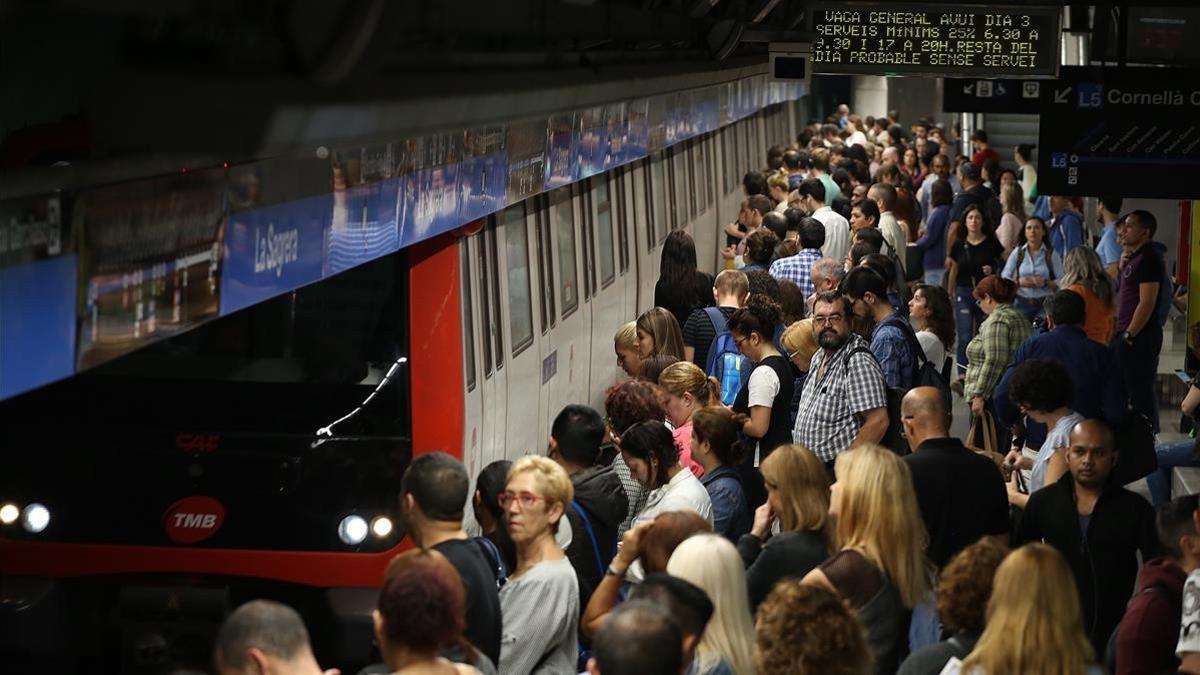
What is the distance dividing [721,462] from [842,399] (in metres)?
1.61

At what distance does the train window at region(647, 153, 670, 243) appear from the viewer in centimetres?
1641

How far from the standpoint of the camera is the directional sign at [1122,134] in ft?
38.2

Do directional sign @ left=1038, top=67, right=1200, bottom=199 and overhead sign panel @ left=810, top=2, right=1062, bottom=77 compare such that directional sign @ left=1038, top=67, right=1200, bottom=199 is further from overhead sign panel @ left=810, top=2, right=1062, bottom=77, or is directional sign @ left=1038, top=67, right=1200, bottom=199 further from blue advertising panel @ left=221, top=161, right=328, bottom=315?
blue advertising panel @ left=221, top=161, right=328, bottom=315

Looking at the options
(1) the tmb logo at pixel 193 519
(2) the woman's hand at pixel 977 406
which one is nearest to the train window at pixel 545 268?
(2) the woman's hand at pixel 977 406

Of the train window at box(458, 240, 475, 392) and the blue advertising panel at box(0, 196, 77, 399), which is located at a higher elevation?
the blue advertising panel at box(0, 196, 77, 399)

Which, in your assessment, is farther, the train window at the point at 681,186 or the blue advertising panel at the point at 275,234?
the train window at the point at 681,186

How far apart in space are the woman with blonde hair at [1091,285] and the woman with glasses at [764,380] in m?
2.95

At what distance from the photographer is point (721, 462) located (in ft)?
23.4

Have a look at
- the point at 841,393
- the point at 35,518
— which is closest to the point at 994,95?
the point at 841,393

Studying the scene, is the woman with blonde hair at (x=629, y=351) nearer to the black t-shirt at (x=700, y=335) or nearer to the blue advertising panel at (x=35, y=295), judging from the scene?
the black t-shirt at (x=700, y=335)

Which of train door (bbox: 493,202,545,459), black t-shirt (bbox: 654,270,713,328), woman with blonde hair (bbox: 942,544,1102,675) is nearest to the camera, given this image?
woman with blonde hair (bbox: 942,544,1102,675)

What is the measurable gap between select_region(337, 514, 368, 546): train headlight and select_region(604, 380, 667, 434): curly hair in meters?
1.11

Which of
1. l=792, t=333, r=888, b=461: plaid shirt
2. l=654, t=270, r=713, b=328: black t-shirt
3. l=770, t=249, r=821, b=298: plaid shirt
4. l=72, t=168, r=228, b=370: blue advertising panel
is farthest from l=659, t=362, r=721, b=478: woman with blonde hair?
l=770, t=249, r=821, b=298: plaid shirt

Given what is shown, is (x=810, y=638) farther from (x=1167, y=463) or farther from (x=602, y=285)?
(x=602, y=285)
